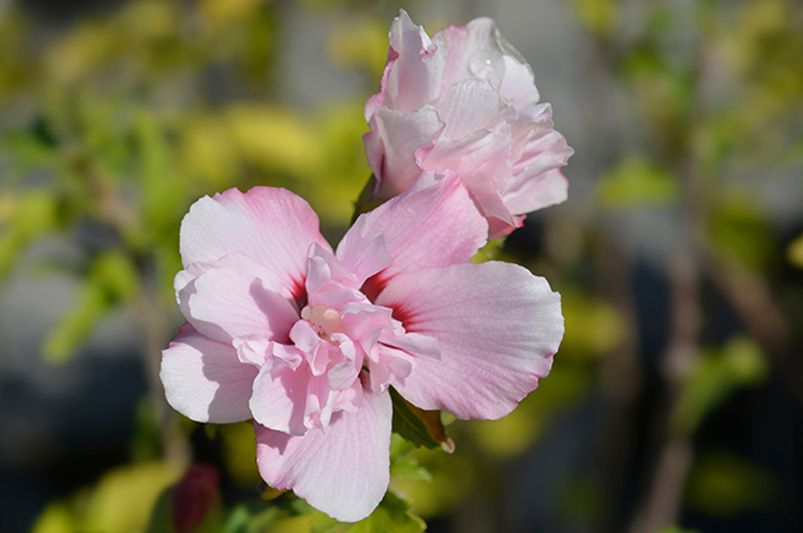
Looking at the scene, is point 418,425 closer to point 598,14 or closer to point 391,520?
point 391,520

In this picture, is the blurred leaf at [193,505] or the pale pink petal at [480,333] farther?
the blurred leaf at [193,505]

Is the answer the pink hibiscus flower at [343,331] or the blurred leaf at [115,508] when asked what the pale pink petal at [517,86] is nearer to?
the pink hibiscus flower at [343,331]

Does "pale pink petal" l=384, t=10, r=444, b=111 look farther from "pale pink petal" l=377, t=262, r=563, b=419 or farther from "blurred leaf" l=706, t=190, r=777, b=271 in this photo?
"blurred leaf" l=706, t=190, r=777, b=271

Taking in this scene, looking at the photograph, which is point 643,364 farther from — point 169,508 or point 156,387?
point 169,508

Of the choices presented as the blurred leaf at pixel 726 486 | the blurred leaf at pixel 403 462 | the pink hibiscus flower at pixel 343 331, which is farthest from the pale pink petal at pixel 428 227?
the blurred leaf at pixel 726 486

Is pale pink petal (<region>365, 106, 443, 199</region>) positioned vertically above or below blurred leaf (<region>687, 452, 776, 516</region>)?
above

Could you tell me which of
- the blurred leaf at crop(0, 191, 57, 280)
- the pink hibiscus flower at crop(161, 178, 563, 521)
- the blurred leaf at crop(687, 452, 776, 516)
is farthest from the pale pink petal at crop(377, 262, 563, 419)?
the blurred leaf at crop(687, 452, 776, 516)

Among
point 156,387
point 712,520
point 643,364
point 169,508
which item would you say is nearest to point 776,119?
point 643,364
